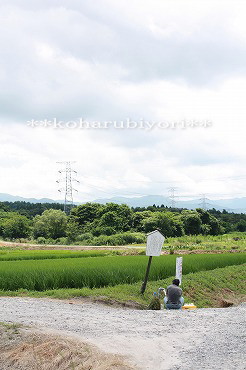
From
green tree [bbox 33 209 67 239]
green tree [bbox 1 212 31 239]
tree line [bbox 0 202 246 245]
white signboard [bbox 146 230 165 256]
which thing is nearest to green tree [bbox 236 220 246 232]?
tree line [bbox 0 202 246 245]

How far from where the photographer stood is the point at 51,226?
67.6m

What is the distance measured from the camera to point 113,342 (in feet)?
28.6

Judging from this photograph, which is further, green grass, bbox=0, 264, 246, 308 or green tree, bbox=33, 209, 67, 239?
green tree, bbox=33, 209, 67, 239

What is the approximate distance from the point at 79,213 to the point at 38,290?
66227mm

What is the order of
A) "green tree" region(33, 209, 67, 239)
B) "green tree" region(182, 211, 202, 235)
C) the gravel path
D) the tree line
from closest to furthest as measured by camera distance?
1. the gravel path
2. the tree line
3. "green tree" region(33, 209, 67, 239)
4. "green tree" region(182, 211, 202, 235)

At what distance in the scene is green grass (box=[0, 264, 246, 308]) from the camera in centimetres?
1511

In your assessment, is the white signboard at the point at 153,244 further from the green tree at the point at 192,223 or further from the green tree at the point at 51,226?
the green tree at the point at 192,223

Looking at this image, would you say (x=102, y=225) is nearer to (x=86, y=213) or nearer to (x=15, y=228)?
(x=86, y=213)

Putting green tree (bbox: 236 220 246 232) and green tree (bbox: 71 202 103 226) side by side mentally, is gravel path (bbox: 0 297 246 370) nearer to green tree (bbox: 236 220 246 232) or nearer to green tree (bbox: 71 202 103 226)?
green tree (bbox: 71 202 103 226)

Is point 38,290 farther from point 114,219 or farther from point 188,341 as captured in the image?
point 114,219

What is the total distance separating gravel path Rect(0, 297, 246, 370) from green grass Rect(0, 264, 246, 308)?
1289mm

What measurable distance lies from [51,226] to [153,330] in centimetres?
5887

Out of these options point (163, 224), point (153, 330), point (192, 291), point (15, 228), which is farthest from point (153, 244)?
point (15, 228)

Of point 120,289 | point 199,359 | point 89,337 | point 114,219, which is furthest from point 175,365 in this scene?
point 114,219
